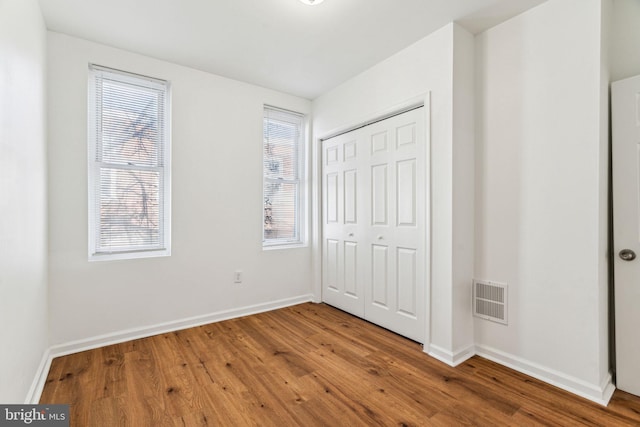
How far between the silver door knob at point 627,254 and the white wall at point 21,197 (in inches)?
131

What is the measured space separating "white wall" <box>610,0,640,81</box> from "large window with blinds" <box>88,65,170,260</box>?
3.62m

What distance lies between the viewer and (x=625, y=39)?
1.96m

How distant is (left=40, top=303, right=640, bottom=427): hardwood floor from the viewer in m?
1.69

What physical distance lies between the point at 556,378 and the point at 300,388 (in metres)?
1.70

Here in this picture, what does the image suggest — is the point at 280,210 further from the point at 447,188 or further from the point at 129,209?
the point at 447,188

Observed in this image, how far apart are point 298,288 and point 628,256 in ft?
9.89

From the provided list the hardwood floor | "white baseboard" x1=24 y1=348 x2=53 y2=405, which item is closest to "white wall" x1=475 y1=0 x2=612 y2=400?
the hardwood floor

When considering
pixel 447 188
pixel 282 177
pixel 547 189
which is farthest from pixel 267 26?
pixel 547 189

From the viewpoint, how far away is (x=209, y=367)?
226 centimetres

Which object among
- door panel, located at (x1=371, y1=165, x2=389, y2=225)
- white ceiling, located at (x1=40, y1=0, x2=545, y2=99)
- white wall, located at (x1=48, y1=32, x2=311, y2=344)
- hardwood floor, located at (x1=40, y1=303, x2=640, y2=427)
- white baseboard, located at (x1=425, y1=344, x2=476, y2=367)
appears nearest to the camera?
hardwood floor, located at (x1=40, y1=303, x2=640, y2=427)

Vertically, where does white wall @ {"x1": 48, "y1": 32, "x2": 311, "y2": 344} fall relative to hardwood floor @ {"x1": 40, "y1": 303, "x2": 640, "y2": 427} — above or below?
above

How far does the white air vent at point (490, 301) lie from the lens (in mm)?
2291

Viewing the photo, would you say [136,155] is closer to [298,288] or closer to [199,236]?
[199,236]

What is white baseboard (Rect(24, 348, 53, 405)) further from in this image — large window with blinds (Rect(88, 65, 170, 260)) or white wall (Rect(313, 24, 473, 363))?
white wall (Rect(313, 24, 473, 363))
